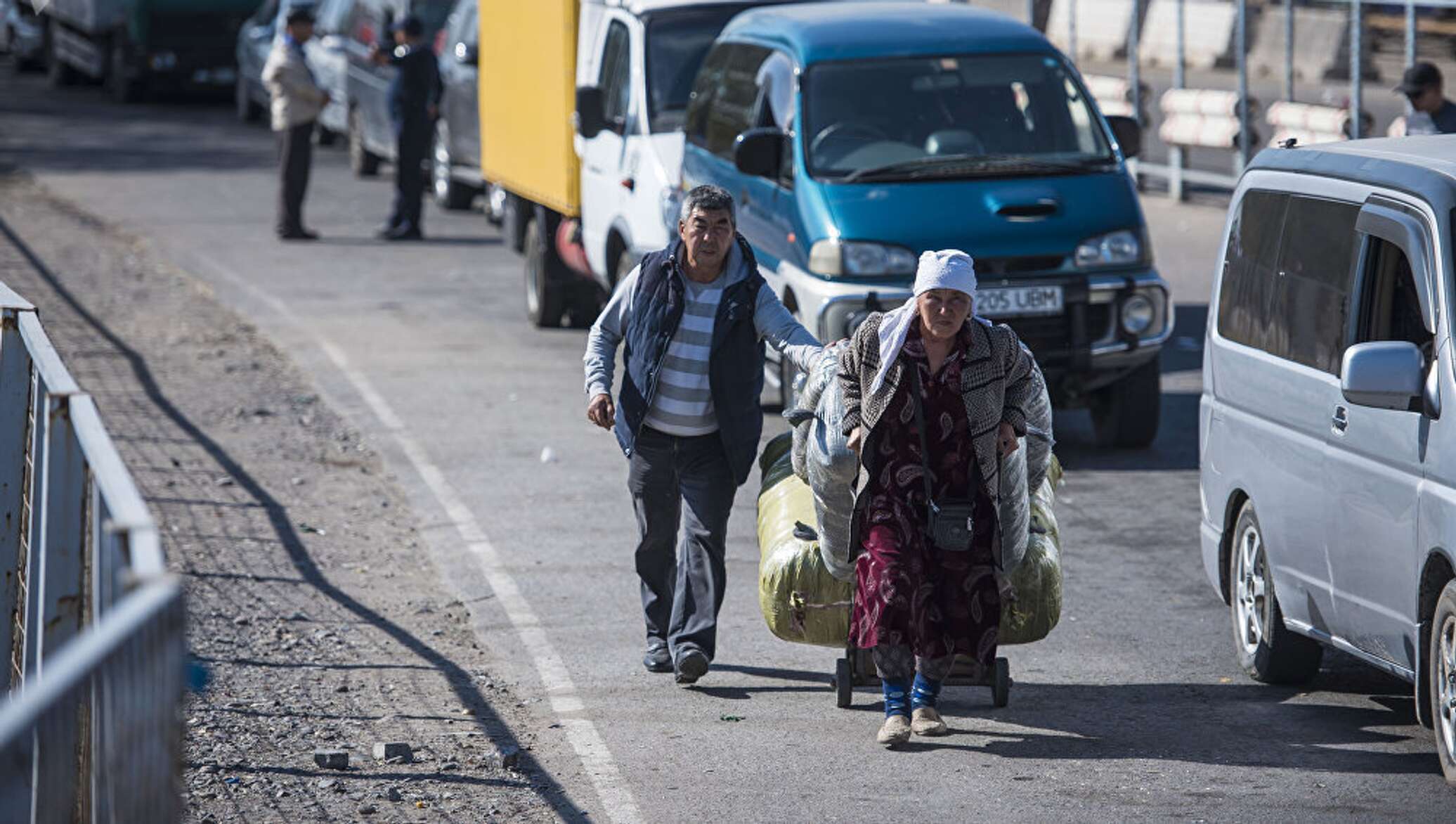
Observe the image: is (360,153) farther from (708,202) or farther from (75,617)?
Result: (75,617)

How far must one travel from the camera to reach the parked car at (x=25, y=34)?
4197 cm

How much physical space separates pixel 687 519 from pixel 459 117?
47.2 ft

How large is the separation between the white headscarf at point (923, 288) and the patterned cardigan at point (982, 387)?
30mm

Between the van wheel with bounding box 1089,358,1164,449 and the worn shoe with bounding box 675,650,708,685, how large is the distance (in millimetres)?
4807

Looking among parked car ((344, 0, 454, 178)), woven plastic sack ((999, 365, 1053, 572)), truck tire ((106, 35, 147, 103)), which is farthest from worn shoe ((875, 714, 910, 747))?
truck tire ((106, 35, 147, 103))

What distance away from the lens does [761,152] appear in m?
11.2

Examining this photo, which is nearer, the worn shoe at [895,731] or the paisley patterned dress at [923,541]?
the paisley patterned dress at [923,541]

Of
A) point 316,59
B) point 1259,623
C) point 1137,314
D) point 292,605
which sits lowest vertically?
point 292,605

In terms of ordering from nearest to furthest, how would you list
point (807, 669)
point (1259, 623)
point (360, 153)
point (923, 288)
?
point (923, 288), point (1259, 623), point (807, 669), point (360, 153)

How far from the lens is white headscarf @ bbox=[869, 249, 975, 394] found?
244 inches

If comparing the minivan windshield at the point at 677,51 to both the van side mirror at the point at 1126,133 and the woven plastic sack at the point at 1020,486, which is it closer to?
the van side mirror at the point at 1126,133

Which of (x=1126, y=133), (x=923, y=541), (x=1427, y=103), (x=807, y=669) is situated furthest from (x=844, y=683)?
(x=1427, y=103)

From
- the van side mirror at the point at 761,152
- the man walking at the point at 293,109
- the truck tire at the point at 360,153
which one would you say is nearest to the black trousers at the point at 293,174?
the man walking at the point at 293,109

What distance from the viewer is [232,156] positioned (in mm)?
28016
